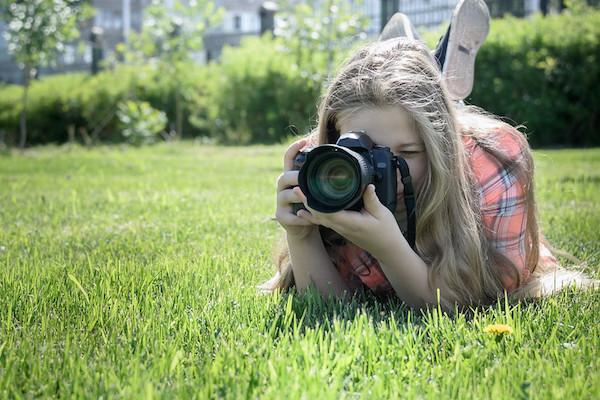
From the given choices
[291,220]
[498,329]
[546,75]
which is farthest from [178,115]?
[498,329]

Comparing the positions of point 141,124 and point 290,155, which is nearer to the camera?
point 290,155

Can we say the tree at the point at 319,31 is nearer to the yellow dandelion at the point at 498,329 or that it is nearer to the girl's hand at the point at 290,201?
the girl's hand at the point at 290,201

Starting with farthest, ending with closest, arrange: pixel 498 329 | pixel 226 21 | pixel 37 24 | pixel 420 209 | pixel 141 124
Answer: pixel 226 21 → pixel 141 124 → pixel 37 24 → pixel 420 209 → pixel 498 329

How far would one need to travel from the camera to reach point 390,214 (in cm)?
179

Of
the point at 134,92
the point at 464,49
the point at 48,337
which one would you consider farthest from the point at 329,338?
the point at 134,92

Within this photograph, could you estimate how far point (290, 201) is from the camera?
6.37 feet

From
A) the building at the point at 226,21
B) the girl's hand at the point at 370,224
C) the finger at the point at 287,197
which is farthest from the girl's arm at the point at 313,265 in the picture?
the building at the point at 226,21

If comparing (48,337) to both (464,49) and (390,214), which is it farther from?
(464,49)

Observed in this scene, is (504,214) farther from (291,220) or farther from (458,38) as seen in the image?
(458,38)

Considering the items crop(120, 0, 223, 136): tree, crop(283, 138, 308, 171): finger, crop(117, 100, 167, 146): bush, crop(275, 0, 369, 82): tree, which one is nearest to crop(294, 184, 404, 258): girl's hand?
crop(283, 138, 308, 171): finger

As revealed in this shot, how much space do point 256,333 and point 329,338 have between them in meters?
0.17

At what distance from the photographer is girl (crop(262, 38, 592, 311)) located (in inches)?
75.3

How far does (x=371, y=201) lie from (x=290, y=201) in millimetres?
264

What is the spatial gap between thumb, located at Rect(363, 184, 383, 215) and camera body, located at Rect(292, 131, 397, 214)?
0.04ft
